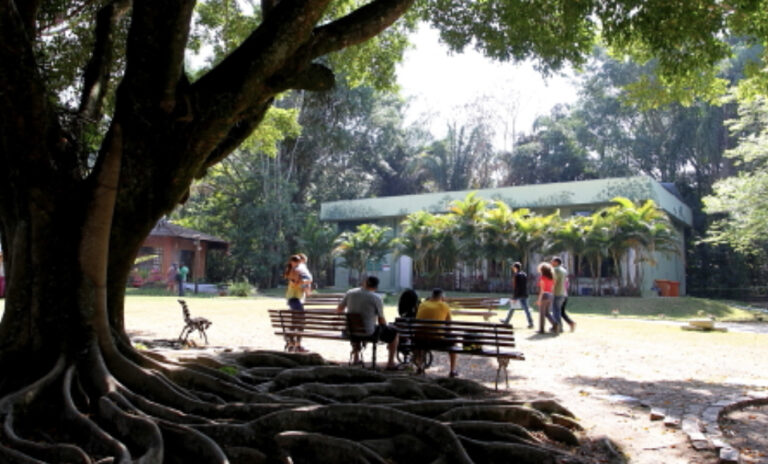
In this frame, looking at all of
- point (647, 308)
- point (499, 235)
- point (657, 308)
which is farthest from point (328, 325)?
point (499, 235)

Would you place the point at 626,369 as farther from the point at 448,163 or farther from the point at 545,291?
the point at 448,163

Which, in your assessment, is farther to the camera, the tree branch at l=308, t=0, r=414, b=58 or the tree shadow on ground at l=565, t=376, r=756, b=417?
the tree shadow on ground at l=565, t=376, r=756, b=417

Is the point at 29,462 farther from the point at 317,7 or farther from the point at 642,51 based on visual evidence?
the point at 642,51

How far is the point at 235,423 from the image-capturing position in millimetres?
5066

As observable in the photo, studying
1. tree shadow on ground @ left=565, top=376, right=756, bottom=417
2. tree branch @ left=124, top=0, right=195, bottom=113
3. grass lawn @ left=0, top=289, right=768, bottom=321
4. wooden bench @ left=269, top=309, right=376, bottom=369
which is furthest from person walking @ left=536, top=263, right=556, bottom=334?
tree branch @ left=124, top=0, right=195, bottom=113

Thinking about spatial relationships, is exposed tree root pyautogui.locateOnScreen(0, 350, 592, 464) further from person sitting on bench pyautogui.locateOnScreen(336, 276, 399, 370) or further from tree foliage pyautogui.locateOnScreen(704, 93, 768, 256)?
tree foliage pyautogui.locateOnScreen(704, 93, 768, 256)

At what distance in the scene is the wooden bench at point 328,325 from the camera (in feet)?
28.7

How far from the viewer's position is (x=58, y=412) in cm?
508

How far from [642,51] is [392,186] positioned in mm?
38353

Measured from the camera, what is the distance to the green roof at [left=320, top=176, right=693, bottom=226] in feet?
91.4

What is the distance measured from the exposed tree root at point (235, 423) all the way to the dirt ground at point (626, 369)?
0.78 meters

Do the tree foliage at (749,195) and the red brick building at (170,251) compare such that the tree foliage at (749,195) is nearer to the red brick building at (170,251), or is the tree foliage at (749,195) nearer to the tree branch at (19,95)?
the tree branch at (19,95)

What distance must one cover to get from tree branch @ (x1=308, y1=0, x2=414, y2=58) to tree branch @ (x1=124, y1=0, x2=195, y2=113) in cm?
135

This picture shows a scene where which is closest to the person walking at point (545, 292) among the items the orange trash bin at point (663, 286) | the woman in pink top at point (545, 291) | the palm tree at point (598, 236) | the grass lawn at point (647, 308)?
the woman in pink top at point (545, 291)
